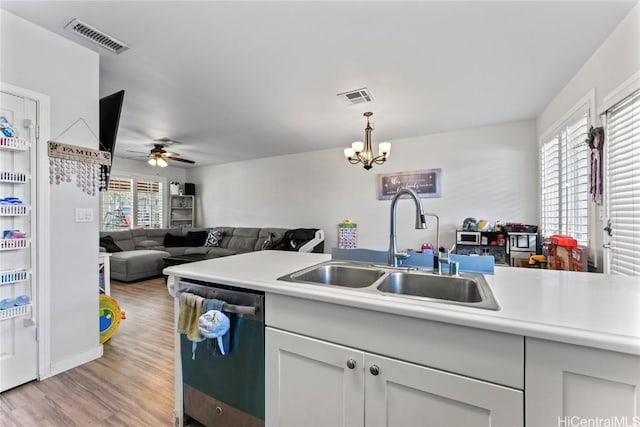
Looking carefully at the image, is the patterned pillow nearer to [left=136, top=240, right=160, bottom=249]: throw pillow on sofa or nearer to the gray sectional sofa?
the gray sectional sofa

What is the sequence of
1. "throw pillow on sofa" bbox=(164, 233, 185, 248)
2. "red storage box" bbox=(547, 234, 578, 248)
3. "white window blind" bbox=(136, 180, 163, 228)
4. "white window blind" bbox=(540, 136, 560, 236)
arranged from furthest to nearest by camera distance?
"white window blind" bbox=(136, 180, 163, 228) < "throw pillow on sofa" bbox=(164, 233, 185, 248) < "white window blind" bbox=(540, 136, 560, 236) < "red storage box" bbox=(547, 234, 578, 248)

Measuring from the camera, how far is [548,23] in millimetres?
1825

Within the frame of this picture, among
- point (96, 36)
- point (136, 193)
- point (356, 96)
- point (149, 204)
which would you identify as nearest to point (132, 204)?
point (136, 193)

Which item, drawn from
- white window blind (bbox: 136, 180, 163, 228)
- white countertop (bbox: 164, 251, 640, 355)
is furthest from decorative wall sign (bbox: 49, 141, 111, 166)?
white window blind (bbox: 136, 180, 163, 228)

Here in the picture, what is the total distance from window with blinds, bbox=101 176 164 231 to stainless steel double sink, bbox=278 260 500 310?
6.29 meters

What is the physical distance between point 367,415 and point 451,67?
2.67 metres

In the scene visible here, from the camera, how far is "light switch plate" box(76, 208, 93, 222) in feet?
6.87

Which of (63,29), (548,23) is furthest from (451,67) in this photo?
(63,29)

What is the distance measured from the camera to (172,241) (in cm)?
620

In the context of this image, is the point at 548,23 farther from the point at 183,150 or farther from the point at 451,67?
the point at 183,150

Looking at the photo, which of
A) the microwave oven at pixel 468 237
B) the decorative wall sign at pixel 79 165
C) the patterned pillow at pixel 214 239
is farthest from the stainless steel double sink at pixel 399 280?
the patterned pillow at pixel 214 239

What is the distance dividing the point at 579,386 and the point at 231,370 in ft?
4.30

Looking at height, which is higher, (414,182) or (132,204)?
(414,182)

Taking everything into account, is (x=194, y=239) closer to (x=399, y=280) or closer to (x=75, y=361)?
(x=75, y=361)
